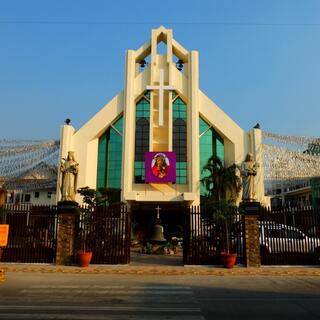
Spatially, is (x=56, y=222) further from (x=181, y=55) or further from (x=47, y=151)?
(x=181, y=55)

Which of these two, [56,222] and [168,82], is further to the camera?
[168,82]

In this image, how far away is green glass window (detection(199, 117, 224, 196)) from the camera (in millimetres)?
32969

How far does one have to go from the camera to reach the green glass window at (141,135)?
104 ft

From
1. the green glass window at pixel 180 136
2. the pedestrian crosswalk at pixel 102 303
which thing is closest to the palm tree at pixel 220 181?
the green glass window at pixel 180 136

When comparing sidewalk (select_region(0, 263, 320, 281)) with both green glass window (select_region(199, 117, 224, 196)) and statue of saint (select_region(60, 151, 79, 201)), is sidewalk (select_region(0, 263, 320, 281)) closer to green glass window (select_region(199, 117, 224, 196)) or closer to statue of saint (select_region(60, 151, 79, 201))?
statue of saint (select_region(60, 151, 79, 201))

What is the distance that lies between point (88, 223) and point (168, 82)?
20.4 meters

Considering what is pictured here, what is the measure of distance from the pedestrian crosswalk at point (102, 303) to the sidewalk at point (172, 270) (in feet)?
10.2

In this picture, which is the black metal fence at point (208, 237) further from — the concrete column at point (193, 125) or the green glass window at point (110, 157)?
the green glass window at point (110, 157)

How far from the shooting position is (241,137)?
32.8 metres

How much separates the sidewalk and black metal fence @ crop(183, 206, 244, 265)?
570 mm

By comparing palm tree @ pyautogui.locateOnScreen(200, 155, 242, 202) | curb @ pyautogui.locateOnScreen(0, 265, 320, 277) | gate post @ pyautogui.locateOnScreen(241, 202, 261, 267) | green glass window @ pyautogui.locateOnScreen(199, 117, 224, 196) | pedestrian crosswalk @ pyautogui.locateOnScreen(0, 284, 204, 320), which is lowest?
pedestrian crosswalk @ pyautogui.locateOnScreen(0, 284, 204, 320)

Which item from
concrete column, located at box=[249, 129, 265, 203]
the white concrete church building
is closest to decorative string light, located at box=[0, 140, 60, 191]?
the white concrete church building

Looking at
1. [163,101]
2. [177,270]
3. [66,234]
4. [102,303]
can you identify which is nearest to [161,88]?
[163,101]

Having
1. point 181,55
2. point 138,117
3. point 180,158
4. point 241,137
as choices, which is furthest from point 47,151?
point 241,137
